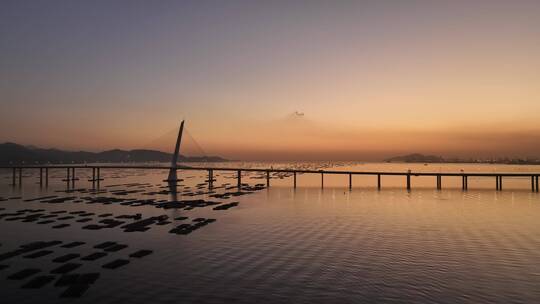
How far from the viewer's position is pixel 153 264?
16.8 metres

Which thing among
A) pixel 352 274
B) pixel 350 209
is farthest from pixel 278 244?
pixel 350 209

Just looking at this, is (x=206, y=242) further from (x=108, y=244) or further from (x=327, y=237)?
(x=327, y=237)

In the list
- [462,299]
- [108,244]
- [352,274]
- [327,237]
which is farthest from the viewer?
[327,237]

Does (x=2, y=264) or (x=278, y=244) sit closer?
(x=2, y=264)

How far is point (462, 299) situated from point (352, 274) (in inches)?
175

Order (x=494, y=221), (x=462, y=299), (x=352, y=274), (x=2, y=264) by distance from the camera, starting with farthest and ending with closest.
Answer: (x=494, y=221)
(x=2, y=264)
(x=352, y=274)
(x=462, y=299)

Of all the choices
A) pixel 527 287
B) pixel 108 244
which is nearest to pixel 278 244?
pixel 108 244

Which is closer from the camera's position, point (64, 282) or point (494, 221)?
point (64, 282)

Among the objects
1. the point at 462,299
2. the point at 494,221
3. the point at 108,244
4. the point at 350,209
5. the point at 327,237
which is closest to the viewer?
the point at 462,299

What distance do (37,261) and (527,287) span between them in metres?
22.9

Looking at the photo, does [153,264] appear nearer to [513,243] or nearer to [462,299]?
[462,299]

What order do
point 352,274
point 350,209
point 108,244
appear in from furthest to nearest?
point 350,209 < point 108,244 < point 352,274

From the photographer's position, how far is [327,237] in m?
23.3

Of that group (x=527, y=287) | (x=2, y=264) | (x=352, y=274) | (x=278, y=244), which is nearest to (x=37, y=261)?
(x=2, y=264)
